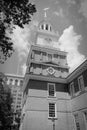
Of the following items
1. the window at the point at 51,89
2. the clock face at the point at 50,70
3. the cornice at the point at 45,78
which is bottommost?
the window at the point at 51,89

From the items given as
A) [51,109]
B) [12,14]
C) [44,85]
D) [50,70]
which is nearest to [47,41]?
[50,70]

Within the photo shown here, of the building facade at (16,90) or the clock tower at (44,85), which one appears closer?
the clock tower at (44,85)

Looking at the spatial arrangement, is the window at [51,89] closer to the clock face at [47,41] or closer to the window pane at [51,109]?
the window pane at [51,109]

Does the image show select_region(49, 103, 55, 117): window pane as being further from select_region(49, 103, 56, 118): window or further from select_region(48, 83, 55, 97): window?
select_region(48, 83, 55, 97): window

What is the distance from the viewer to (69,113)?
16.2 meters

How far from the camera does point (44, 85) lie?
1744 centimetres

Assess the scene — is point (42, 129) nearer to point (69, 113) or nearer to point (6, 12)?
point (69, 113)

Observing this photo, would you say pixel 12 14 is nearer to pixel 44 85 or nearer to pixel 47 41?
pixel 44 85

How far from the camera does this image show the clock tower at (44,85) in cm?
1484

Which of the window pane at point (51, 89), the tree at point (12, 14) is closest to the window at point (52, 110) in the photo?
the window pane at point (51, 89)

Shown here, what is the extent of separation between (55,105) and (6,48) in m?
12.5

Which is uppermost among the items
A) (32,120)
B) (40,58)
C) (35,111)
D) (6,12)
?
(40,58)

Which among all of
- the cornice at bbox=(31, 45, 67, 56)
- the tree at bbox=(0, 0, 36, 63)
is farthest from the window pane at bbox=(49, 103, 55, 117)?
the tree at bbox=(0, 0, 36, 63)

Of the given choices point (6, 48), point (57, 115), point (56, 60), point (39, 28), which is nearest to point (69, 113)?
point (57, 115)
